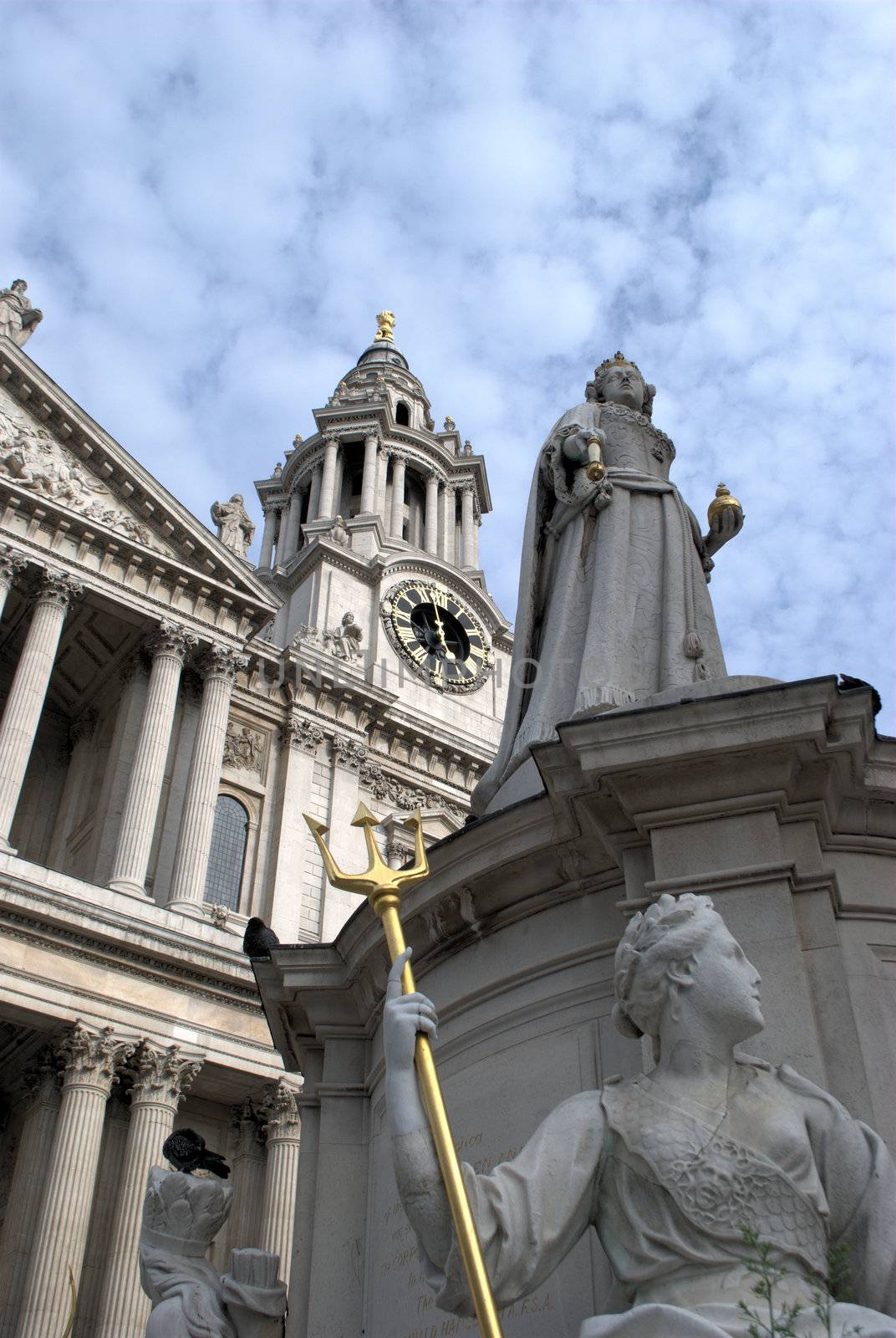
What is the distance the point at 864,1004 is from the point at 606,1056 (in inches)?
45.1

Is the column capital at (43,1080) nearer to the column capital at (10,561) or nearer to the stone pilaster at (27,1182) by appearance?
the stone pilaster at (27,1182)

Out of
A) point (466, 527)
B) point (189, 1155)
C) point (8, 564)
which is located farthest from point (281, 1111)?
point (466, 527)

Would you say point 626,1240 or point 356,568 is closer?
point 626,1240

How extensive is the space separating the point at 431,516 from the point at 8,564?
20.6m

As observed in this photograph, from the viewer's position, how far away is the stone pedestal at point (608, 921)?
519 centimetres

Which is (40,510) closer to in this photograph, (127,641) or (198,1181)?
(127,641)

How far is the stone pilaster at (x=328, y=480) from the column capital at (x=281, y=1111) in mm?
21864

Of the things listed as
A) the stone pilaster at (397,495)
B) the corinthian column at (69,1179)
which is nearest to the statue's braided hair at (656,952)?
the corinthian column at (69,1179)

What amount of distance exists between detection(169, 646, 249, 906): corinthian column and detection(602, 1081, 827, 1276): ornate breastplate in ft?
71.3

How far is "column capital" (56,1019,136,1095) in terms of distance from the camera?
2148 centimetres

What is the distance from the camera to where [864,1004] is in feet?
17.2

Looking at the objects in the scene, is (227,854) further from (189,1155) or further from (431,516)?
(189,1155)

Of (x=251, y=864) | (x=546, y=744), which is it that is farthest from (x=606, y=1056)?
(x=251, y=864)

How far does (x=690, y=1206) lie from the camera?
143 inches
